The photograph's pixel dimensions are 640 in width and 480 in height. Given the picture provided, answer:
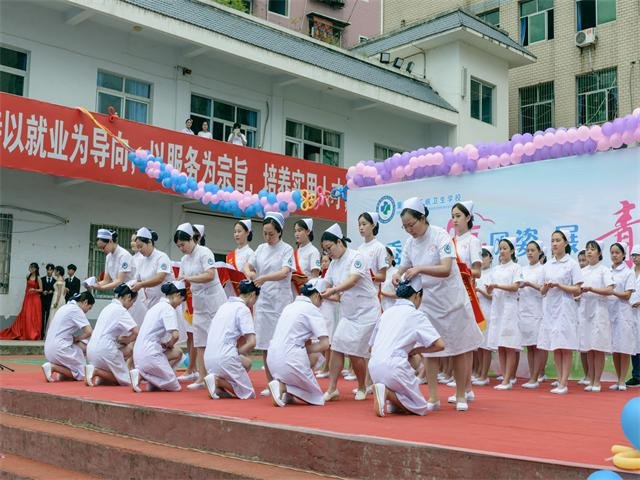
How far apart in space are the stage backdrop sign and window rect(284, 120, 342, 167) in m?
7.14

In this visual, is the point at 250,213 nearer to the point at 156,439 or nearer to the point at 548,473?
the point at 156,439

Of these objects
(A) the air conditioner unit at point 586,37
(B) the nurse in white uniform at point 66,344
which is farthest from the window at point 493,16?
(B) the nurse in white uniform at point 66,344

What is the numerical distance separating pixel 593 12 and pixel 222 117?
11.5 metres

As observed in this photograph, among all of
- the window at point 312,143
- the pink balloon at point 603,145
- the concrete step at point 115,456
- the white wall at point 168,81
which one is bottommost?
the concrete step at point 115,456

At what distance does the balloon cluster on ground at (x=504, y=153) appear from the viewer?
855 centimetres

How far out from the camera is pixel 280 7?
981 inches

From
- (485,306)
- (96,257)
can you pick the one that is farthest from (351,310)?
(96,257)

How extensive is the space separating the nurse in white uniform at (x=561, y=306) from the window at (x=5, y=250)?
30.7 feet

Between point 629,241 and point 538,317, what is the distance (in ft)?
5.13

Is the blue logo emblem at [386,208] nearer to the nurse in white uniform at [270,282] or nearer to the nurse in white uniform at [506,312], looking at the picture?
the nurse in white uniform at [506,312]

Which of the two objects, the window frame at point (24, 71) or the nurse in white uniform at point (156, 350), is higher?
the window frame at point (24, 71)

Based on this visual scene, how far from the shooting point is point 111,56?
47.5 feet

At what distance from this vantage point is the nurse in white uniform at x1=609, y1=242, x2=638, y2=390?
771 cm

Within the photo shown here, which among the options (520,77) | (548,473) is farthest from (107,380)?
(520,77)
